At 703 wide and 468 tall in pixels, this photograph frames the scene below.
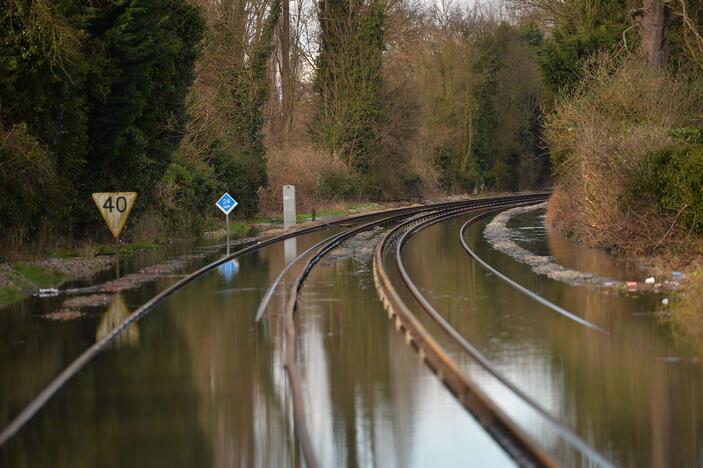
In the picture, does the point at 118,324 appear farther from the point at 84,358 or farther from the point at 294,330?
the point at 84,358

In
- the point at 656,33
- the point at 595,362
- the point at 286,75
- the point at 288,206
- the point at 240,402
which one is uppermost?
the point at 286,75

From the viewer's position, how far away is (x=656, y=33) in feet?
126

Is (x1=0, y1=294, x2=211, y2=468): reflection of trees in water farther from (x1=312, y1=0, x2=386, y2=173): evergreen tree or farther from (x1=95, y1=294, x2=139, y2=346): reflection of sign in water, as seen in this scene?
(x1=312, y1=0, x2=386, y2=173): evergreen tree

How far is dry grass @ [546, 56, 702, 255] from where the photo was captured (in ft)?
91.0

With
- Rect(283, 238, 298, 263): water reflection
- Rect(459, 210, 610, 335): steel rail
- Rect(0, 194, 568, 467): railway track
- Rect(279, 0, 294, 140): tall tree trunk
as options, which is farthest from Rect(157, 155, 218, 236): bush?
Rect(279, 0, 294, 140): tall tree trunk

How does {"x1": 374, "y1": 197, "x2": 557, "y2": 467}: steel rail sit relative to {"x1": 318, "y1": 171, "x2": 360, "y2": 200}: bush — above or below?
below

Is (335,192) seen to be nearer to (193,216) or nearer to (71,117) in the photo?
(193,216)

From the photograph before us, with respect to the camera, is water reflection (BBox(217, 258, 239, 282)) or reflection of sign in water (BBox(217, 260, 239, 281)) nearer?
water reflection (BBox(217, 258, 239, 282))

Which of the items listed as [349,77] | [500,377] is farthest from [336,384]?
[349,77]

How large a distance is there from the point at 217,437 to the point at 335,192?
5207cm

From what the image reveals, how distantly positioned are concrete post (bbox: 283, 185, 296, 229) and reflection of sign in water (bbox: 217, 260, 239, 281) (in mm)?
17540

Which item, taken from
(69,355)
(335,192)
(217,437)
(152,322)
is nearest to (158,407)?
(217,437)

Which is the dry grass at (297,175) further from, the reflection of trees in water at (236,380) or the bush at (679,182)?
the reflection of trees in water at (236,380)

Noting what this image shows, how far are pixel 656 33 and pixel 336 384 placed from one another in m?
30.2
